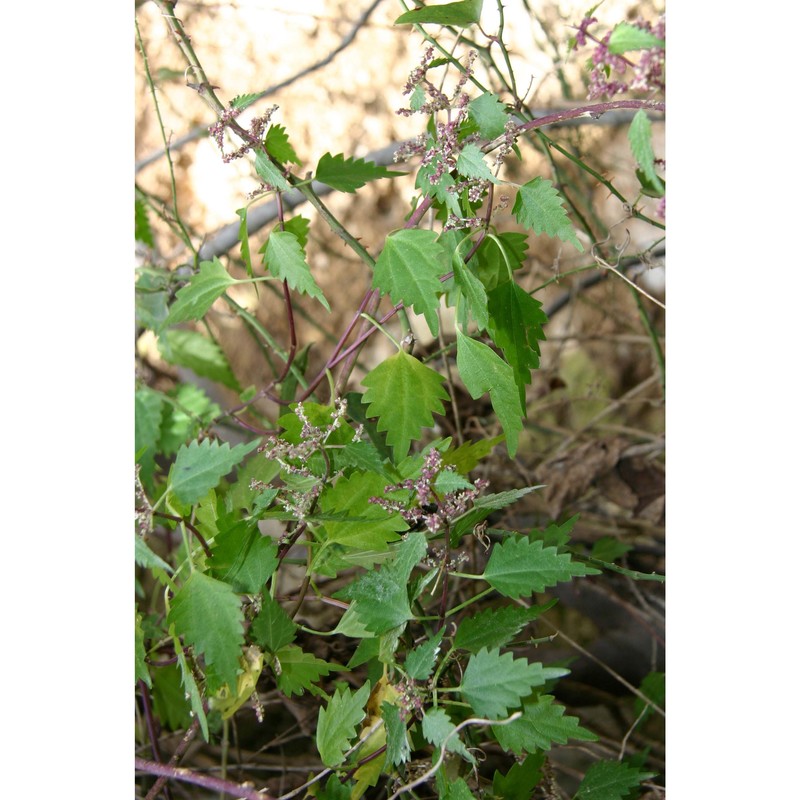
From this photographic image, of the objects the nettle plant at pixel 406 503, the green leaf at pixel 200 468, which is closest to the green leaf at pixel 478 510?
the nettle plant at pixel 406 503

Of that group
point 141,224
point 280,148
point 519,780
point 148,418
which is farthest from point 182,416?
point 519,780

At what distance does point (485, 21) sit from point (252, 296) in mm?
394

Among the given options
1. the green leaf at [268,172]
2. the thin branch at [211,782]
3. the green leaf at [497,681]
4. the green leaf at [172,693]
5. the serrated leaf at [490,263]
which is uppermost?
the green leaf at [268,172]

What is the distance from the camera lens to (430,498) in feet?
1.16

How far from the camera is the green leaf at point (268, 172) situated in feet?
1.21

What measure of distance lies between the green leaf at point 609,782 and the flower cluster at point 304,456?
197 mm

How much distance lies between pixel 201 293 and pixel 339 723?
22 cm

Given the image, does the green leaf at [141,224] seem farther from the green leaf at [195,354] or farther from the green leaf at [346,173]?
the green leaf at [346,173]

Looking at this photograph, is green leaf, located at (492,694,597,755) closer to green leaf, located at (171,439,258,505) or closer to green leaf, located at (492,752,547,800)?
green leaf, located at (492,752,547,800)

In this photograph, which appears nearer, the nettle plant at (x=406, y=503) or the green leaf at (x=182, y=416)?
A: the nettle plant at (x=406, y=503)

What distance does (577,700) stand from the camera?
740 millimetres
